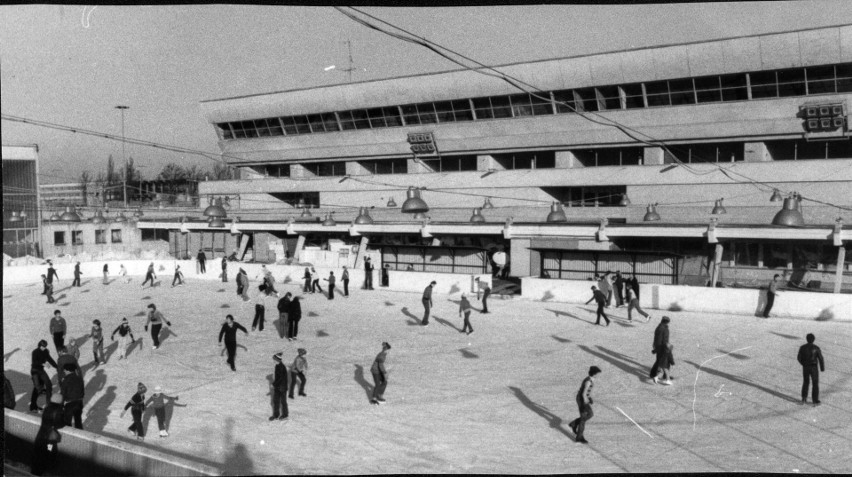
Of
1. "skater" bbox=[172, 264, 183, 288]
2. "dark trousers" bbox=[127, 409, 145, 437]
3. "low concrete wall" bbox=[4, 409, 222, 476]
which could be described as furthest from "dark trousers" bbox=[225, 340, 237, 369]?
"skater" bbox=[172, 264, 183, 288]

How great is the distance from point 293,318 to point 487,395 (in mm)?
7692

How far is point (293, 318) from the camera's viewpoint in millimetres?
19812

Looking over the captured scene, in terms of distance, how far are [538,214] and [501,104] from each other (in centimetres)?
717

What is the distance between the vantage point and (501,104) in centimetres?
4031

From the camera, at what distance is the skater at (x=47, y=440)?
31.4ft

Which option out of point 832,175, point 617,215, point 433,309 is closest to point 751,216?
point 832,175

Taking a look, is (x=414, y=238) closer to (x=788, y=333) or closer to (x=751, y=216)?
(x=751, y=216)

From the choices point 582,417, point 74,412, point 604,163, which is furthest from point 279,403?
point 604,163

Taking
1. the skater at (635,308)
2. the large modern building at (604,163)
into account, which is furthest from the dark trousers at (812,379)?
the skater at (635,308)

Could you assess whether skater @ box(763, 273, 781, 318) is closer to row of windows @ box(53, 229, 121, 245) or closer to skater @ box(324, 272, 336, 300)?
skater @ box(324, 272, 336, 300)

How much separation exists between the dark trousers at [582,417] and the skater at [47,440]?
792cm

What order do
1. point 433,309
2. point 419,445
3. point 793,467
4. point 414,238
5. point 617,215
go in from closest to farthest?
point 793,467 → point 419,445 → point 433,309 → point 617,215 → point 414,238

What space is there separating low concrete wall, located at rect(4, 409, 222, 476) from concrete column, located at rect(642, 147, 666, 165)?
32.0 meters

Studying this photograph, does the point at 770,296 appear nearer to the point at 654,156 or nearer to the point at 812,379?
the point at 812,379
